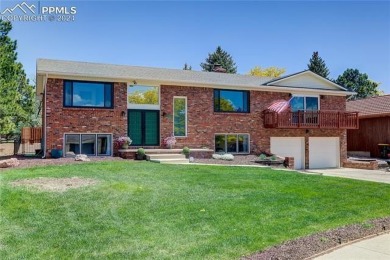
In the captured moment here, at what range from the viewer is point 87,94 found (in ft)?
52.1

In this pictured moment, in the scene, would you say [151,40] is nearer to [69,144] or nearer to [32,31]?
[32,31]

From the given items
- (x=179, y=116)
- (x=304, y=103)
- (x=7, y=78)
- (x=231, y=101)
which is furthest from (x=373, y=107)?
(x=7, y=78)

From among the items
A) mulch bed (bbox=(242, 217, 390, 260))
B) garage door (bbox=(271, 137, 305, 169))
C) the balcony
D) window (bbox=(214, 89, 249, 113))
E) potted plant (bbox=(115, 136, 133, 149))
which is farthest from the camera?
garage door (bbox=(271, 137, 305, 169))

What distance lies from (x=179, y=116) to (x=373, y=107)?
15.8m

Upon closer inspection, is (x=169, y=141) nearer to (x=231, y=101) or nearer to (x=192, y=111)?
(x=192, y=111)

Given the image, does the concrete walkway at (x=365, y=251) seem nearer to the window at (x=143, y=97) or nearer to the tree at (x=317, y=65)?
the window at (x=143, y=97)

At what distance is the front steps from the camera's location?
48.4 feet

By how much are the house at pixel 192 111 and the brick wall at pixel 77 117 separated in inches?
1.6

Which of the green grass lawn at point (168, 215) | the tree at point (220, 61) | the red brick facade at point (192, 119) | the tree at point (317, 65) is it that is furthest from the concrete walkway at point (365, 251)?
the tree at point (220, 61)

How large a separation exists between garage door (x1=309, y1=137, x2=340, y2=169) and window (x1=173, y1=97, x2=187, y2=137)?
314 inches

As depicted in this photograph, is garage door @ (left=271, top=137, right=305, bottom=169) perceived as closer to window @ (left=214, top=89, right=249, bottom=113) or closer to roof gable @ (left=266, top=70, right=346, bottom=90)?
window @ (left=214, top=89, right=249, bottom=113)

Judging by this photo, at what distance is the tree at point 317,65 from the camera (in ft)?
163

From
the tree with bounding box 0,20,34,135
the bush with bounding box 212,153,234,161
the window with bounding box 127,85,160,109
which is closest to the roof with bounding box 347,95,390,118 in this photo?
the bush with bounding box 212,153,234,161

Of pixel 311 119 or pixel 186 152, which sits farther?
pixel 311 119
